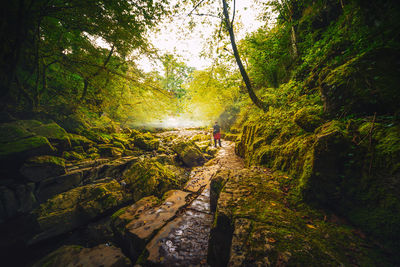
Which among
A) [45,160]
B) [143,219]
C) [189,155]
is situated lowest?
[143,219]

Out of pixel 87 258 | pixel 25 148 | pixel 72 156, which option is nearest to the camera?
pixel 87 258

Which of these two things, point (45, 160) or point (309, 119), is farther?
point (45, 160)

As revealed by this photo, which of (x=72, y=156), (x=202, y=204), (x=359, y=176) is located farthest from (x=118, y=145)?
(x=359, y=176)

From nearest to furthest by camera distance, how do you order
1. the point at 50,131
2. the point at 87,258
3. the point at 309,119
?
the point at 87,258 → the point at 309,119 → the point at 50,131

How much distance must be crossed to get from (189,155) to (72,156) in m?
5.80

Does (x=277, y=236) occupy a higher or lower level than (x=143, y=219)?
higher

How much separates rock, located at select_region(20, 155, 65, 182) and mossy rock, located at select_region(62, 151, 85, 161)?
75 centimetres

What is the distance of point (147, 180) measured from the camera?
4.97m

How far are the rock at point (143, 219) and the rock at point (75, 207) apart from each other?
43.3 inches

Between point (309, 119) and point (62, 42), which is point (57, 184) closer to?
point (62, 42)

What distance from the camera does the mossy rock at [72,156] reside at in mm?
5316

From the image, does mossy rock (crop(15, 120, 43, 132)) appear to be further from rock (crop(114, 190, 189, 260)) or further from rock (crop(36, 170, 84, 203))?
rock (crop(114, 190, 189, 260))

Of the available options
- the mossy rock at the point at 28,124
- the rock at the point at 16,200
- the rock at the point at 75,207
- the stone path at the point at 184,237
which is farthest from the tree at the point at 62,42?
the stone path at the point at 184,237

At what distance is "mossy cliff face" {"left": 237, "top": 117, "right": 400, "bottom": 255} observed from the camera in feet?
5.13
